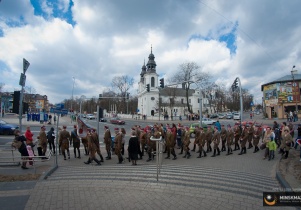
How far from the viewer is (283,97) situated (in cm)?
4269

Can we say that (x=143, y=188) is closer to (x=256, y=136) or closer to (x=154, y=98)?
(x=256, y=136)

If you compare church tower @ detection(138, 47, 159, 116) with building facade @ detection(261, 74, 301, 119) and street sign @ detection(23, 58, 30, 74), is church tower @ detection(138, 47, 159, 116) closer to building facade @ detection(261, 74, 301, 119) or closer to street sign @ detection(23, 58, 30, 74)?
building facade @ detection(261, 74, 301, 119)

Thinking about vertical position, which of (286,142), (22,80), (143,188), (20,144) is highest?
(22,80)

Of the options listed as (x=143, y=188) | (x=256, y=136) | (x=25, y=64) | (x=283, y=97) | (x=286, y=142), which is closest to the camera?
(x=143, y=188)

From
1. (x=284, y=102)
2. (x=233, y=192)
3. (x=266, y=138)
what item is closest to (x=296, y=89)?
(x=284, y=102)

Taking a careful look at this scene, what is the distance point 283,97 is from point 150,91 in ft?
160

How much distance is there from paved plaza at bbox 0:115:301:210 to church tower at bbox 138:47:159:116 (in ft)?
210

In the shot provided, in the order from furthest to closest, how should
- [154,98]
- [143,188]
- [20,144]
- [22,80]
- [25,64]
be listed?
[154,98]
[25,64]
[22,80]
[20,144]
[143,188]

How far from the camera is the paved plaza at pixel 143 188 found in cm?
529

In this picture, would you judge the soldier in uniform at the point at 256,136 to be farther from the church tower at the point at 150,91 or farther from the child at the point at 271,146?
the church tower at the point at 150,91

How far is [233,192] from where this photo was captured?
20.0 ft

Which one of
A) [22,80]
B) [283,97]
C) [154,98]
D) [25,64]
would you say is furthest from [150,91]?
[22,80]

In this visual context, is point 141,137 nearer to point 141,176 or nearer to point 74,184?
point 141,176

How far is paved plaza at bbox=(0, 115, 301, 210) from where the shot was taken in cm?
529
